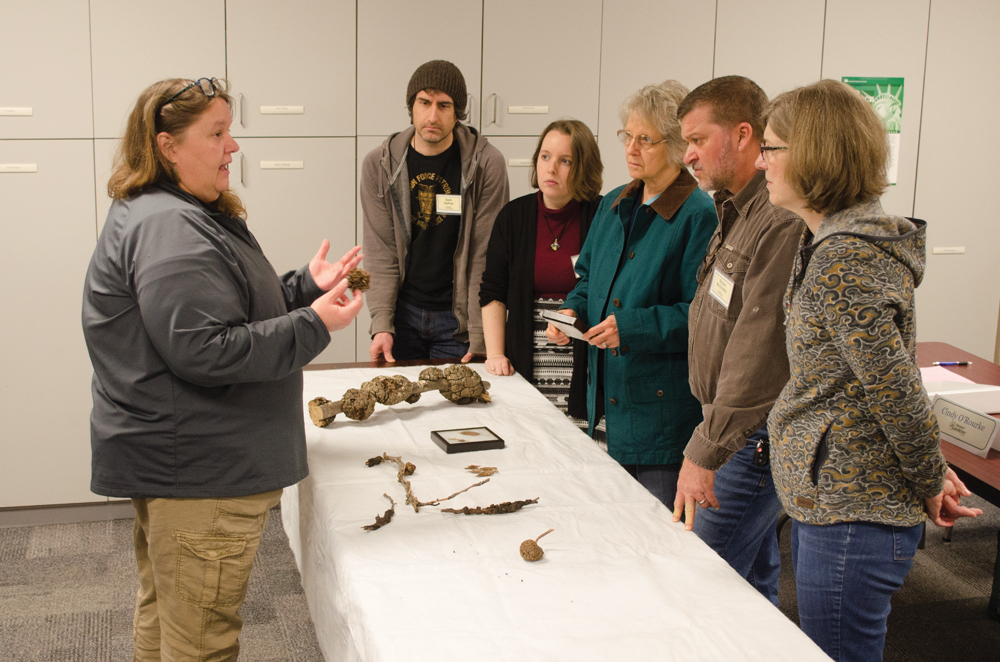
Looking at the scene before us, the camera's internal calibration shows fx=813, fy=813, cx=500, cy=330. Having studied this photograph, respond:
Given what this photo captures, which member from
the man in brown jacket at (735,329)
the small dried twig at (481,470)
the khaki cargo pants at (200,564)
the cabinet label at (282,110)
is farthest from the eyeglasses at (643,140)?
the cabinet label at (282,110)

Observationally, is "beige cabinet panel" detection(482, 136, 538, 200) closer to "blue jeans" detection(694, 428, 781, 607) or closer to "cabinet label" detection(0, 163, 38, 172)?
"cabinet label" detection(0, 163, 38, 172)

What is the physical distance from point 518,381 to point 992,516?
2.40 m

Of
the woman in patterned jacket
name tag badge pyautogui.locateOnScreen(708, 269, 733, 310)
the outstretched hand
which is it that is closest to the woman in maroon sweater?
the outstretched hand

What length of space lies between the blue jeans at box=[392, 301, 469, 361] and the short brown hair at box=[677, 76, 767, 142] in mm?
1399

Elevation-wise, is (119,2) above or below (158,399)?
above

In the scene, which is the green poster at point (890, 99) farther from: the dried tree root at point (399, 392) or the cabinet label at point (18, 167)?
the cabinet label at point (18, 167)

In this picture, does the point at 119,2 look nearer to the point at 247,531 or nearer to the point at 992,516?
the point at 247,531

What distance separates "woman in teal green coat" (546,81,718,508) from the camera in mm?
1980

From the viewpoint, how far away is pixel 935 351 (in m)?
3.07

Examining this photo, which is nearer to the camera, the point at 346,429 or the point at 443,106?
the point at 346,429

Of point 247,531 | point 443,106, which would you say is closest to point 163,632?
Answer: point 247,531

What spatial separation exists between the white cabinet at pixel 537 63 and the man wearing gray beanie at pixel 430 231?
782 mm

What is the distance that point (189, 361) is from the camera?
1.43 metres

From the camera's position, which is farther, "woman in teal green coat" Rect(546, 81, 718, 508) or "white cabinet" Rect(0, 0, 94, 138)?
"white cabinet" Rect(0, 0, 94, 138)
